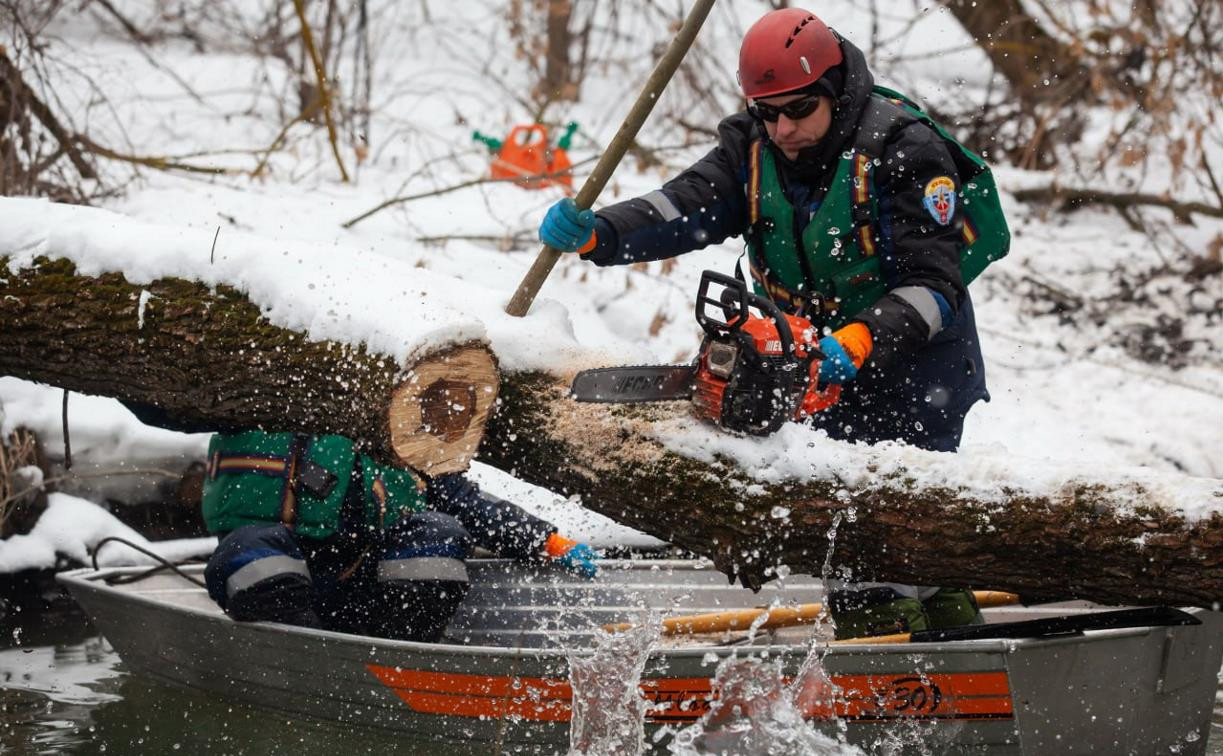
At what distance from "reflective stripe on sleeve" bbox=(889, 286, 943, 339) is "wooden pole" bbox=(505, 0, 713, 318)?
2.93 ft

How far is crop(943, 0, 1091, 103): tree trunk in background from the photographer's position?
29.1 ft

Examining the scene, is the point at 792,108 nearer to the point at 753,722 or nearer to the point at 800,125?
the point at 800,125

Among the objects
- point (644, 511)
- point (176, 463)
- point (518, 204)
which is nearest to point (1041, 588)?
point (644, 511)

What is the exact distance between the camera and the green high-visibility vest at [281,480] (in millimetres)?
4129

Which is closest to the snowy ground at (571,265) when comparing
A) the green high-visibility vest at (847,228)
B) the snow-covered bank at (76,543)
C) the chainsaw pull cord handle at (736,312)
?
the snow-covered bank at (76,543)

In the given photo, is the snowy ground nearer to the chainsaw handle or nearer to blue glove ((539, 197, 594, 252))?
blue glove ((539, 197, 594, 252))

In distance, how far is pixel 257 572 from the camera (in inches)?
156

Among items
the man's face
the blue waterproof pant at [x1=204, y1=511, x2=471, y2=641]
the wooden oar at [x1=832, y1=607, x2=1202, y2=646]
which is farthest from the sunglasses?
the blue waterproof pant at [x1=204, y1=511, x2=471, y2=641]

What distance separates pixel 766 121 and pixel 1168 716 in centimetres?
202

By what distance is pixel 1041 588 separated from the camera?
3.08 metres

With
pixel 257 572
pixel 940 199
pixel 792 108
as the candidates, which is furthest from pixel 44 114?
pixel 940 199

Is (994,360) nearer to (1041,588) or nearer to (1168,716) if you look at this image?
(1168,716)

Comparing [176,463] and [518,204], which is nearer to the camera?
[176,463]

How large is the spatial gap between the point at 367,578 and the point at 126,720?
927 mm
